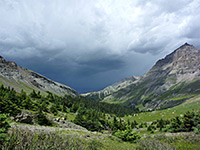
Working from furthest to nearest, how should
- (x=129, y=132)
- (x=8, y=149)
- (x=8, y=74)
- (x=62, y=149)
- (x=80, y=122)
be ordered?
(x=8, y=74)
(x=80, y=122)
(x=129, y=132)
(x=62, y=149)
(x=8, y=149)

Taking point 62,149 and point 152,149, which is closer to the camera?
point 62,149

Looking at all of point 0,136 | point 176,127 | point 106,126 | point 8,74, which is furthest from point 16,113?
point 8,74

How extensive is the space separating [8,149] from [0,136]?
43.3 inches

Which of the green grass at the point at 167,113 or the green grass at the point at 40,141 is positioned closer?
the green grass at the point at 40,141

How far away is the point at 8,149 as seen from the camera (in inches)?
187

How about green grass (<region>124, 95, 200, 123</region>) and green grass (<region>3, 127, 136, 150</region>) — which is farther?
green grass (<region>124, 95, 200, 123</region>)

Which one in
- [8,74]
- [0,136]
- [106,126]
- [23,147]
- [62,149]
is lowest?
[106,126]

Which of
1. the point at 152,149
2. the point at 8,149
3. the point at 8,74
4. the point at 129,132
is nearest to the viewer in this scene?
the point at 8,149

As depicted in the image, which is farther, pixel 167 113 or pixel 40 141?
pixel 167 113

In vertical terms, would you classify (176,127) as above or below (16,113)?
below

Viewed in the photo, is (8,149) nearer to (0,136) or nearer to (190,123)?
(0,136)

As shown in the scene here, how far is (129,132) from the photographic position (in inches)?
801

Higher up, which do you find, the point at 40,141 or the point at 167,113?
the point at 40,141

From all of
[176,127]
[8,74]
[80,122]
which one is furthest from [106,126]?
[8,74]
